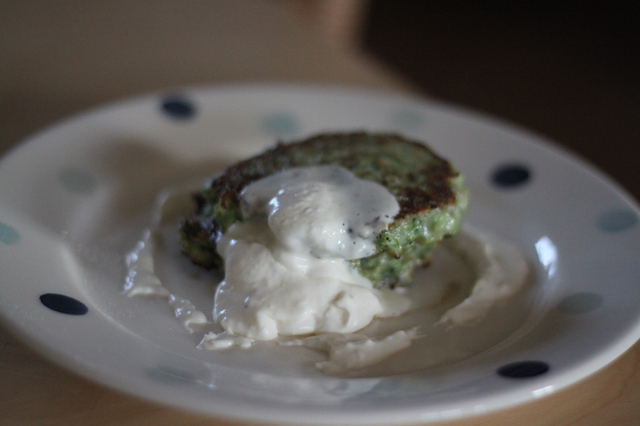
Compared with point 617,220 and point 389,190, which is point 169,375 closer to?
point 389,190

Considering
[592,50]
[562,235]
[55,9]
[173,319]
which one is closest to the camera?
[173,319]

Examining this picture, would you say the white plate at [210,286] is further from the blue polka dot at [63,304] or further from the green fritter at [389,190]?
the green fritter at [389,190]

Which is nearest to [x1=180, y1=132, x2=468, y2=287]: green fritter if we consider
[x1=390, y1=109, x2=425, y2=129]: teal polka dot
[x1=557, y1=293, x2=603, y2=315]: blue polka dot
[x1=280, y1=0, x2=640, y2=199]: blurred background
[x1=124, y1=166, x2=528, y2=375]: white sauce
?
[x1=124, y1=166, x2=528, y2=375]: white sauce

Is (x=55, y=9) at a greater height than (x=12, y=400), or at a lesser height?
greater

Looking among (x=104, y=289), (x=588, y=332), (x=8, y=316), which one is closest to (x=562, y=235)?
(x=588, y=332)

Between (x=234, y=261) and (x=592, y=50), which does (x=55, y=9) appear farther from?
(x=592, y=50)
